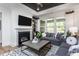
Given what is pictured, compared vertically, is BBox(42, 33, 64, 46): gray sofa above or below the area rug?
above

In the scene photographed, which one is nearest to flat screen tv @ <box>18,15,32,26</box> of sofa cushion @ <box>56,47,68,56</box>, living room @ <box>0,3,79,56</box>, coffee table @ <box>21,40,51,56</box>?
living room @ <box>0,3,79,56</box>

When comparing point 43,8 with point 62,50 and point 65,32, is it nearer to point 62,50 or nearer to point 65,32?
point 65,32

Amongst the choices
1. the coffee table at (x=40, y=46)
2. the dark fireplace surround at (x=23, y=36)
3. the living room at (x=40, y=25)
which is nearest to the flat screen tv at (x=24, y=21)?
the living room at (x=40, y=25)

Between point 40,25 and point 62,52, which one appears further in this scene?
point 40,25

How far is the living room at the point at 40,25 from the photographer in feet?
6.40

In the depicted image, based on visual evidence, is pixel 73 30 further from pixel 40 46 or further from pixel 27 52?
pixel 27 52

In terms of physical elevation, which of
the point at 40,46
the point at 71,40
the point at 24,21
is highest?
the point at 24,21

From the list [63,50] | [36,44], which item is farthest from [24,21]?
[63,50]

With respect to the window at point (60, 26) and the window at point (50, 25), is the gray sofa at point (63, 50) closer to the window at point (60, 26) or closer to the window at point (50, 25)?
the window at point (60, 26)

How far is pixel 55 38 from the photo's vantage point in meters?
2.04

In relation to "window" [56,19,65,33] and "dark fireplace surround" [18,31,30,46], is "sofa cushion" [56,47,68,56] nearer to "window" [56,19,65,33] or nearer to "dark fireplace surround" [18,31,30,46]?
"window" [56,19,65,33]

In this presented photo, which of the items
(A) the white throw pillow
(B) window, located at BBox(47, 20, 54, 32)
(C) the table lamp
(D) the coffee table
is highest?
(B) window, located at BBox(47, 20, 54, 32)

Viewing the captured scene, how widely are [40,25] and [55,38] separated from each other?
0.41 m

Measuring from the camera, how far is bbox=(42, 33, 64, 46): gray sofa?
79.6 inches
